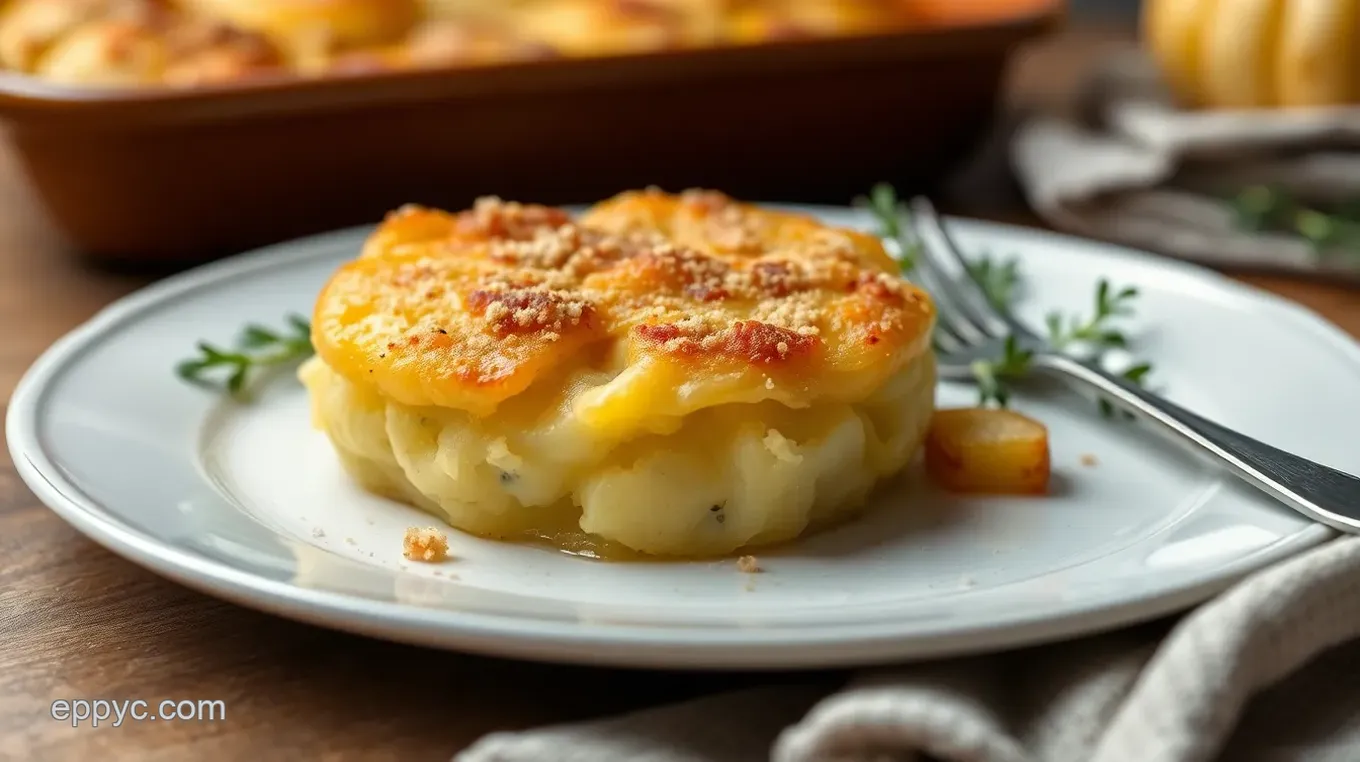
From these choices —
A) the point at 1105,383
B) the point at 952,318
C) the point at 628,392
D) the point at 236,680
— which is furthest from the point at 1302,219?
the point at 236,680

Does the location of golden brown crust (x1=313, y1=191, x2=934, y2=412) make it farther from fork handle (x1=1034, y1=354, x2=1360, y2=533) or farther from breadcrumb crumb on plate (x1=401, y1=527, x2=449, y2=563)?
fork handle (x1=1034, y1=354, x2=1360, y2=533)

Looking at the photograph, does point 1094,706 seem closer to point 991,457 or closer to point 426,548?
point 991,457

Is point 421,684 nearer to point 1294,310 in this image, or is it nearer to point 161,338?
point 161,338


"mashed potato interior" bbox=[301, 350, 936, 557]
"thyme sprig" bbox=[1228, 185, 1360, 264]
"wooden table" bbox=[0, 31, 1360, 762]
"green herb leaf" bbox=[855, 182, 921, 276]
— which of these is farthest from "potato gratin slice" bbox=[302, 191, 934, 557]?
"thyme sprig" bbox=[1228, 185, 1360, 264]

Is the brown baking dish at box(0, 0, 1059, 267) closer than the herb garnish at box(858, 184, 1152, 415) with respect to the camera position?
No

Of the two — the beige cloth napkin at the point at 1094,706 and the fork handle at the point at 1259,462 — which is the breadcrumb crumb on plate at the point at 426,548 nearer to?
the beige cloth napkin at the point at 1094,706

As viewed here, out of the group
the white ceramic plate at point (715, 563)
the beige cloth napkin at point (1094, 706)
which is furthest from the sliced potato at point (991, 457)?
the beige cloth napkin at point (1094, 706)

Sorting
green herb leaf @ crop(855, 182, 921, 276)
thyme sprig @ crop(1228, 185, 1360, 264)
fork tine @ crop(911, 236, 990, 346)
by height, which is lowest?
thyme sprig @ crop(1228, 185, 1360, 264)
